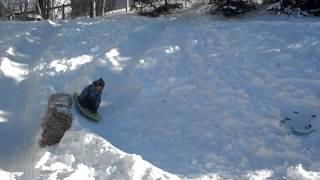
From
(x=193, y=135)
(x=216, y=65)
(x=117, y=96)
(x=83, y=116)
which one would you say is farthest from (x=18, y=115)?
(x=216, y=65)

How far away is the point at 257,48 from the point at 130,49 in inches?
129

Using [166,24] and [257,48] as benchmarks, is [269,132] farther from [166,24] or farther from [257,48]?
[166,24]

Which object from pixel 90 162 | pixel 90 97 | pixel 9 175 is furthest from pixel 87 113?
pixel 9 175

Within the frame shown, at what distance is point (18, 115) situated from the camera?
11039mm

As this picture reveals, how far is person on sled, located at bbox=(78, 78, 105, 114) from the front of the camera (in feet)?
35.0

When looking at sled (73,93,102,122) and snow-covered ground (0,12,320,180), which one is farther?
sled (73,93,102,122)

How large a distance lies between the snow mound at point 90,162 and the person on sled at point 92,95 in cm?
136

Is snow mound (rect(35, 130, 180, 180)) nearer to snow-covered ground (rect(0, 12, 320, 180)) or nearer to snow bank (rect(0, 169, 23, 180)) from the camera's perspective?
snow-covered ground (rect(0, 12, 320, 180))

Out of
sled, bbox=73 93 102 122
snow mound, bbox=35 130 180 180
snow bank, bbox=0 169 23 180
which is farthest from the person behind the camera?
sled, bbox=73 93 102 122

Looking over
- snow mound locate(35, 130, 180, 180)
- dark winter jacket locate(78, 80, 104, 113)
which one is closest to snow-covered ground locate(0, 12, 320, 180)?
snow mound locate(35, 130, 180, 180)

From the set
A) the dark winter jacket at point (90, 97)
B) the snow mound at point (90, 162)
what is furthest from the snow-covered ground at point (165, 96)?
the dark winter jacket at point (90, 97)

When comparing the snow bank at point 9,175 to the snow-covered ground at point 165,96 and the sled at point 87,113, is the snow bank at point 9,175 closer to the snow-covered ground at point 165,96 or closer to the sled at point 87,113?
the snow-covered ground at point 165,96

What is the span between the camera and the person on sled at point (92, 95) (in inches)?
420

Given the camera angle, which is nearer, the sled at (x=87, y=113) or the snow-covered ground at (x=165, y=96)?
the snow-covered ground at (x=165, y=96)
